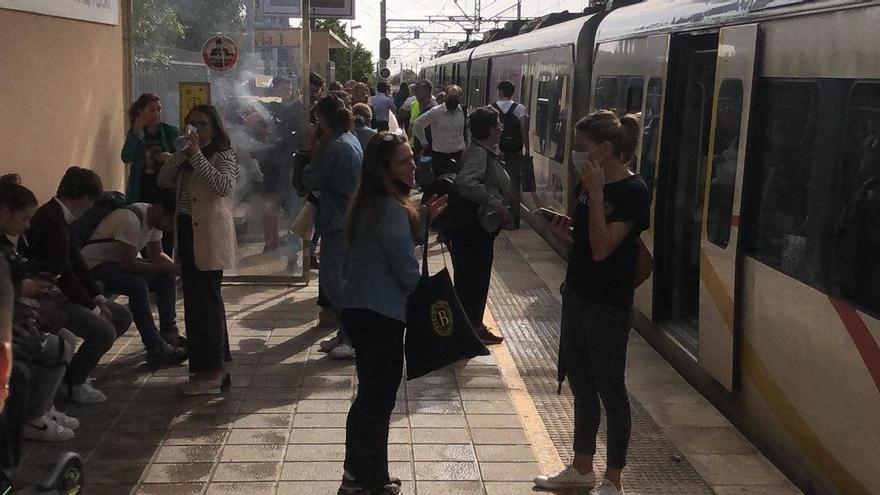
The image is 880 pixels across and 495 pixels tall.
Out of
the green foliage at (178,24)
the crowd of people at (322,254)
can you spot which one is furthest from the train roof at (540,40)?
the green foliage at (178,24)

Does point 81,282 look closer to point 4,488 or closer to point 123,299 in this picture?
point 4,488

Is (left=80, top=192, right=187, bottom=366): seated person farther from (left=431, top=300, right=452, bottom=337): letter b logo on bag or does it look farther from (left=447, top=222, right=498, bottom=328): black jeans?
(left=431, top=300, right=452, bottom=337): letter b logo on bag

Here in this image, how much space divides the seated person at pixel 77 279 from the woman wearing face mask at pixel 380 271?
6.01 ft

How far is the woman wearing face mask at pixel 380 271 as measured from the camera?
4.57 meters

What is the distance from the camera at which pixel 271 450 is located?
5.50m

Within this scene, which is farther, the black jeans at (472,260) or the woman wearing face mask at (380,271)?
the black jeans at (472,260)

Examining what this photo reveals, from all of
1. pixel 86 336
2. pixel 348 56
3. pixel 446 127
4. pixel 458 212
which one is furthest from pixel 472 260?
pixel 348 56

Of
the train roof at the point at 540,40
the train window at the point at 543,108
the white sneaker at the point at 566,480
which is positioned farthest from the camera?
the train window at the point at 543,108

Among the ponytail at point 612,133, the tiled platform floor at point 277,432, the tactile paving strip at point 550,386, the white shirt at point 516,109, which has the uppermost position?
the ponytail at point 612,133

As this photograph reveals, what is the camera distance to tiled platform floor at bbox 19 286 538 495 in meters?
5.10

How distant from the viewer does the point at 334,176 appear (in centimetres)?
706

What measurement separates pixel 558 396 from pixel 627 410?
2.00 m

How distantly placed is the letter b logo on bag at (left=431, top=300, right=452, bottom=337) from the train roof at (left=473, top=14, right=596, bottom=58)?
787 cm

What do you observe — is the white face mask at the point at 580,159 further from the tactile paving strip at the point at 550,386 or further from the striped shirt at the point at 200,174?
the striped shirt at the point at 200,174
